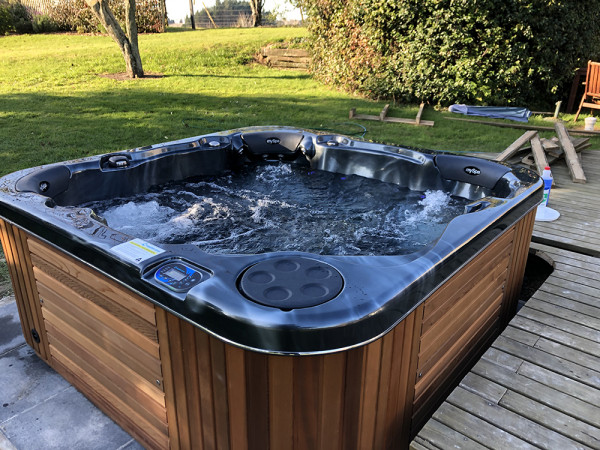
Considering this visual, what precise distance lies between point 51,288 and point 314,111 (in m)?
5.03

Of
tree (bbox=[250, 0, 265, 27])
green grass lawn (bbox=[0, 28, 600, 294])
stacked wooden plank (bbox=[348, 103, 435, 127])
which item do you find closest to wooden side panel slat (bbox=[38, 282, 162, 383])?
green grass lawn (bbox=[0, 28, 600, 294])

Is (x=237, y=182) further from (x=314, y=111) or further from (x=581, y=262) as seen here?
(x=314, y=111)

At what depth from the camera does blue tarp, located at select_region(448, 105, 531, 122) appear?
248 inches

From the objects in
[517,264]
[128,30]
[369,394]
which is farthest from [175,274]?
[128,30]

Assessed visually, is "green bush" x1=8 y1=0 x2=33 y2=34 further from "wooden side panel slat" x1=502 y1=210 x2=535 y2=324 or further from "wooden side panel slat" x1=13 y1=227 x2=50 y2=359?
"wooden side panel slat" x1=502 y1=210 x2=535 y2=324

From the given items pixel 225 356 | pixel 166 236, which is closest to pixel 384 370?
pixel 225 356

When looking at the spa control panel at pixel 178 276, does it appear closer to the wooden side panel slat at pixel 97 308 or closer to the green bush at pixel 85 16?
the wooden side panel slat at pixel 97 308

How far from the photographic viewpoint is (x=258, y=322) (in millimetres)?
1078

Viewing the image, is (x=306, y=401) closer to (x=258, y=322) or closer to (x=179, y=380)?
(x=258, y=322)

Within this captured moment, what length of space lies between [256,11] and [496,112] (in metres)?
12.0

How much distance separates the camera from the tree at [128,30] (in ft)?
23.2

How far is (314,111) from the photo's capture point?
6355mm

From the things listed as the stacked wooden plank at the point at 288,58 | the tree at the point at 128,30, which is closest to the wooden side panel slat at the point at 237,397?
the tree at the point at 128,30

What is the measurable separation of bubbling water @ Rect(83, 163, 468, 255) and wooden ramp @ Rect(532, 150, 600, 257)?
58 centimetres
